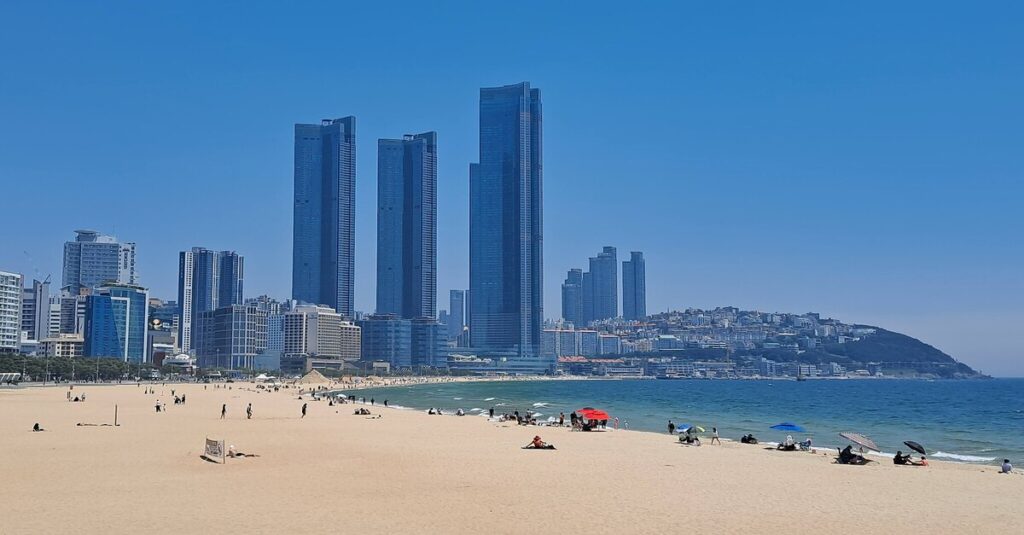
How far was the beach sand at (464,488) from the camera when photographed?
765 inches

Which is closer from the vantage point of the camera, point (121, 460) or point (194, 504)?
point (194, 504)

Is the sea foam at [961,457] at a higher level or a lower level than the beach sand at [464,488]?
lower

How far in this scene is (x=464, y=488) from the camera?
2489 cm

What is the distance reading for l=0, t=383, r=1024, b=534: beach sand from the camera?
765 inches

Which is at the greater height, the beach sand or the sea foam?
the beach sand

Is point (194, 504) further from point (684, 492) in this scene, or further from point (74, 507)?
point (684, 492)

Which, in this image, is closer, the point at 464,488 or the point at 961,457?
the point at 464,488

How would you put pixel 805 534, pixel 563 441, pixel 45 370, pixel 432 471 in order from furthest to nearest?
pixel 45 370, pixel 563 441, pixel 432 471, pixel 805 534

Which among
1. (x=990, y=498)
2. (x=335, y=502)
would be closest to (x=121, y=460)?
(x=335, y=502)

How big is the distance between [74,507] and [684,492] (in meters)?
16.4

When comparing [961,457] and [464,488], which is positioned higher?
[464,488]

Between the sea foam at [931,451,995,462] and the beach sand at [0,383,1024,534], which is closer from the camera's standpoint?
the beach sand at [0,383,1024,534]

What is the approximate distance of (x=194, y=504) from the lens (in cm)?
2105

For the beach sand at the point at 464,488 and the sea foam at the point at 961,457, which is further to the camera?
the sea foam at the point at 961,457
